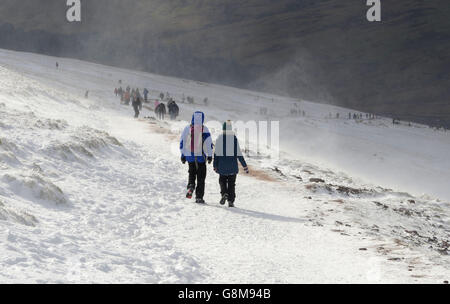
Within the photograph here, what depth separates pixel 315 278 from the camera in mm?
6348

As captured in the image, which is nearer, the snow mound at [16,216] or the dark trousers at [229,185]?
the snow mound at [16,216]

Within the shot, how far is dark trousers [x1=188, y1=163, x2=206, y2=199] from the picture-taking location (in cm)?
1093

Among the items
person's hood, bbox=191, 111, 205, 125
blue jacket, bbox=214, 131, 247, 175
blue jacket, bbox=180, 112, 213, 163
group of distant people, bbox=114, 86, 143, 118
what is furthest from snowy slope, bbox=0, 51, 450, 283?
group of distant people, bbox=114, 86, 143, 118

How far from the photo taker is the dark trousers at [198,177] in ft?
35.9

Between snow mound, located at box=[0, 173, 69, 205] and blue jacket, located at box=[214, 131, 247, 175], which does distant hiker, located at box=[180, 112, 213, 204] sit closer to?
blue jacket, located at box=[214, 131, 247, 175]

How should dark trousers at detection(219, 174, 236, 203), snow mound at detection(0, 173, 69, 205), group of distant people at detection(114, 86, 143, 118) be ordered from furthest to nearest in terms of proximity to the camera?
group of distant people at detection(114, 86, 143, 118) < dark trousers at detection(219, 174, 236, 203) < snow mound at detection(0, 173, 69, 205)

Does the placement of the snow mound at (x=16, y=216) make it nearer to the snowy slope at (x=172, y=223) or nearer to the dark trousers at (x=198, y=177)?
the snowy slope at (x=172, y=223)

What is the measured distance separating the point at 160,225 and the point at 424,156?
35.8 m

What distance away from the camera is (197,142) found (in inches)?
429

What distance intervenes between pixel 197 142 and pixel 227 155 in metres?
0.71

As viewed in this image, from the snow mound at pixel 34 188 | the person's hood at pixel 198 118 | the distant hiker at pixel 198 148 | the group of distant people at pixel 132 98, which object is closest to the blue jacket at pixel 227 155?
the distant hiker at pixel 198 148

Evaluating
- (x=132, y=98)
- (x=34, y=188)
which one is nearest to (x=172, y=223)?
(x=34, y=188)

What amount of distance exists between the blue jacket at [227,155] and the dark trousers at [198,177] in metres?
0.34

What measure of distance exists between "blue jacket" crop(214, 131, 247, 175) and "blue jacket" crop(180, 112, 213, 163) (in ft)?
1.03
